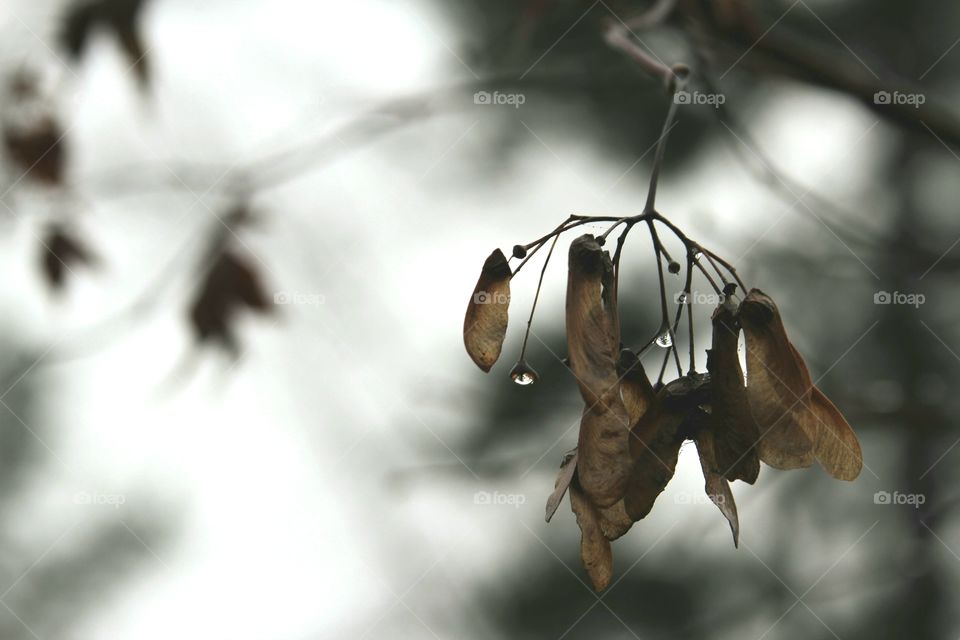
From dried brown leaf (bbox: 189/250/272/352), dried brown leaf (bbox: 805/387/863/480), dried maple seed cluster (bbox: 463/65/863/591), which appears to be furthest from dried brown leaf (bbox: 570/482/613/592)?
dried brown leaf (bbox: 189/250/272/352)

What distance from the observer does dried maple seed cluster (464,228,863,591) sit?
3.04 feet

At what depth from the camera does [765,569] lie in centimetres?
382

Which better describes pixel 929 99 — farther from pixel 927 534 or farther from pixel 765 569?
pixel 765 569

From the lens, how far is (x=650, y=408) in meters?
0.98

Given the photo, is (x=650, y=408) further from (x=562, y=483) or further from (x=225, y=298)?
(x=225, y=298)

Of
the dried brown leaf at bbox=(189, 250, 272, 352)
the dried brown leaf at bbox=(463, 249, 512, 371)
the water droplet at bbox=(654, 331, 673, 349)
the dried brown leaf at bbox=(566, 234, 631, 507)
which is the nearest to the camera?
the dried brown leaf at bbox=(566, 234, 631, 507)

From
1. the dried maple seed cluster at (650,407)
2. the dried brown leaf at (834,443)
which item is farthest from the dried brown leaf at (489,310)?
the dried brown leaf at (834,443)

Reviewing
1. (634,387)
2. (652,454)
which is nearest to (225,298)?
(634,387)

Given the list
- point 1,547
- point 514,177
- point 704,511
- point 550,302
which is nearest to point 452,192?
point 514,177

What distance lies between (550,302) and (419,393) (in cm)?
134

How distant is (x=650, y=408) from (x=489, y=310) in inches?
8.0

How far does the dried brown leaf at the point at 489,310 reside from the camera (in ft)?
3.38

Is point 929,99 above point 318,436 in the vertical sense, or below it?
above

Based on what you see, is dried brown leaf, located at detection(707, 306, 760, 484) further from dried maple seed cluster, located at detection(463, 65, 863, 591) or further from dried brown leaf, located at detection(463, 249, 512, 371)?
dried brown leaf, located at detection(463, 249, 512, 371)
